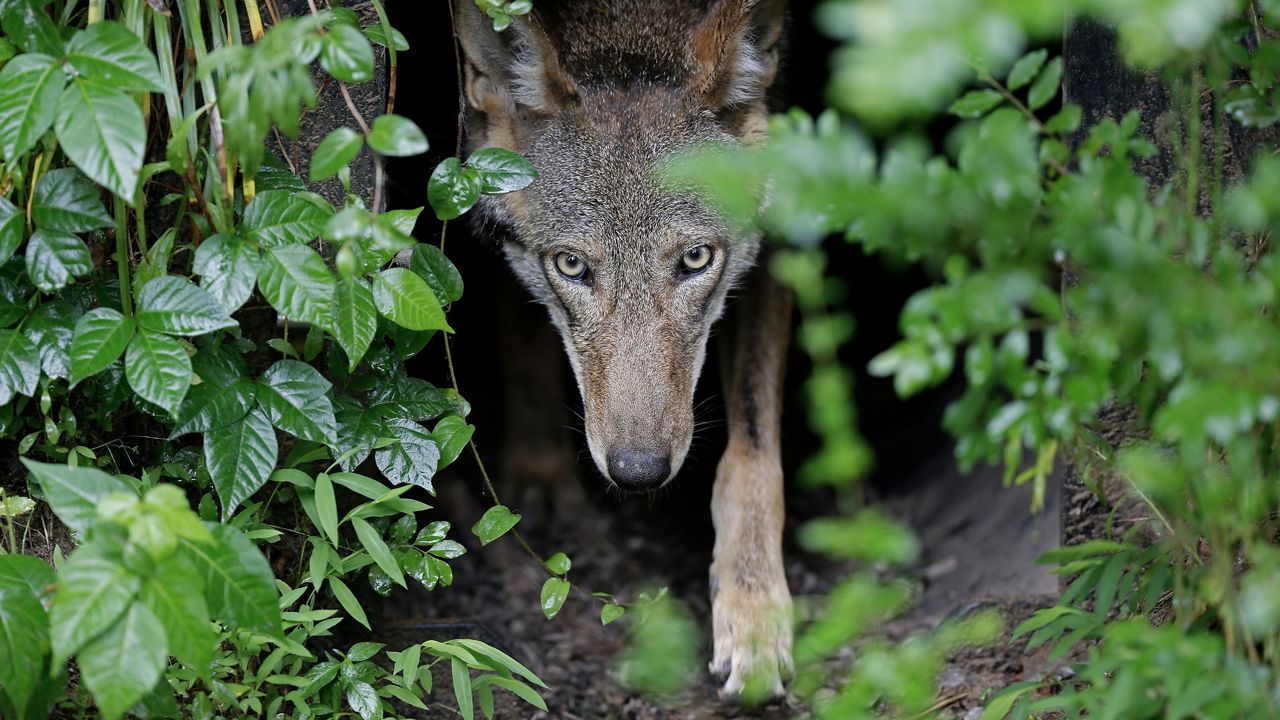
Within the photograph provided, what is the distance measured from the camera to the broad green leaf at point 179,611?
1987 millimetres

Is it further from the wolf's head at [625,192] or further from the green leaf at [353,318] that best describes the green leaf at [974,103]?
the wolf's head at [625,192]

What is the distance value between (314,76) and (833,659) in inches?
102

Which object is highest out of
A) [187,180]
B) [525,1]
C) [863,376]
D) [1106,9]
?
[1106,9]

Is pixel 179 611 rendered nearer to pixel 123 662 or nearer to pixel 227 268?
pixel 123 662

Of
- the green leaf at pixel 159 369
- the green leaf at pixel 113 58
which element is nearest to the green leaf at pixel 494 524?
the green leaf at pixel 159 369

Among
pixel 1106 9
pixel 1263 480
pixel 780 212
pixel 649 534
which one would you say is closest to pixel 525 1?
pixel 780 212

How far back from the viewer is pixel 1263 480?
1.79 meters

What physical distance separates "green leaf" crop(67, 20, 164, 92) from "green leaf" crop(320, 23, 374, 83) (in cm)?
46

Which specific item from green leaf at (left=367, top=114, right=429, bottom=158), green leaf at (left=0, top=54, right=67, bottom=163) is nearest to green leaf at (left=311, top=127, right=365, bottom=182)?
green leaf at (left=367, top=114, right=429, bottom=158)

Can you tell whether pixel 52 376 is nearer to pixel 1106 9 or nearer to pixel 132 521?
pixel 132 521

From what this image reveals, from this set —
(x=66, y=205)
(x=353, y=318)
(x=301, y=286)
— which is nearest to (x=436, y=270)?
(x=353, y=318)

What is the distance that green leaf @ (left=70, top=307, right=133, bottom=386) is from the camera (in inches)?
98.7

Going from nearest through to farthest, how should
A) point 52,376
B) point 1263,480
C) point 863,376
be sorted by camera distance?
point 1263,480
point 52,376
point 863,376

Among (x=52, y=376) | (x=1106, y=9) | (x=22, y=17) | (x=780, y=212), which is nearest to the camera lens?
(x=1106, y=9)
